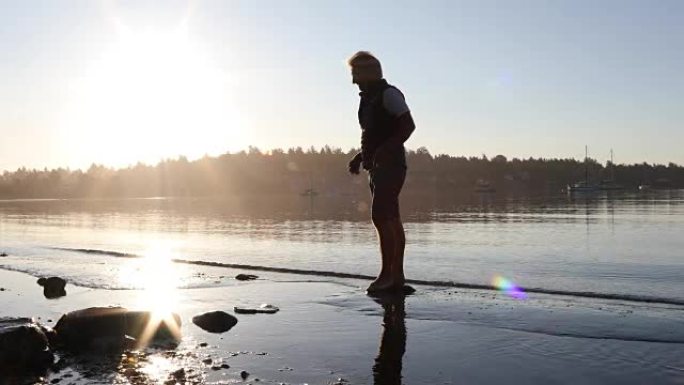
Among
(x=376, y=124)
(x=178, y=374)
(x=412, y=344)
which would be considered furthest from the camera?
(x=376, y=124)

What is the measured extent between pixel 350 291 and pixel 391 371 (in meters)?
3.60

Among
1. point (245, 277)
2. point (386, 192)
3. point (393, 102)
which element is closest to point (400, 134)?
point (393, 102)

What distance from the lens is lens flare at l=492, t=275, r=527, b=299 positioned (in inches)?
300

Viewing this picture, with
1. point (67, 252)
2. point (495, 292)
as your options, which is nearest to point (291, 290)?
point (495, 292)

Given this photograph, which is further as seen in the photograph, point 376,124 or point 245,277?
point 245,277

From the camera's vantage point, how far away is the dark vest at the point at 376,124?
7.52 metres

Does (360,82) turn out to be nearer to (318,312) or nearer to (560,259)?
(318,312)

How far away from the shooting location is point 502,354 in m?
4.61

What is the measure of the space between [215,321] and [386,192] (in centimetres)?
261

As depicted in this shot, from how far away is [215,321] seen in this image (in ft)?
19.3

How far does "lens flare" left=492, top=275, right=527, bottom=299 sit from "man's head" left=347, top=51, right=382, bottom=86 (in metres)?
2.97

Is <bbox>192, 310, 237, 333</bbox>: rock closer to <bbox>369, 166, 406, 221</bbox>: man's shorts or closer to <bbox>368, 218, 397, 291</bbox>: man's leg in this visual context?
<bbox>368, 218, 397, 291</bbox>: man's leg

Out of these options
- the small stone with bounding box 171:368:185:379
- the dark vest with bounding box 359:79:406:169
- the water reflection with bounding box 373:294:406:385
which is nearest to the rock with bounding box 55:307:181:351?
the small stone with bounding box 171:368:185:379

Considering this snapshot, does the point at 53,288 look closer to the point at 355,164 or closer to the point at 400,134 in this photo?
the point at 355,164
